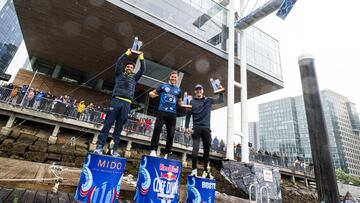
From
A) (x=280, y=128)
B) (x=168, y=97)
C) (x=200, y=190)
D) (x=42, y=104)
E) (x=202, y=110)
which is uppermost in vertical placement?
(x=280, y=128)

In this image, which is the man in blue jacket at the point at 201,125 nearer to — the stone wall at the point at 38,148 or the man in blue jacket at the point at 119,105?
the man in blue jacket at the point at 119,105

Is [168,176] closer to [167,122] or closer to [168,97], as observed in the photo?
[167,122]

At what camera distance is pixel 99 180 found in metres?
3.06

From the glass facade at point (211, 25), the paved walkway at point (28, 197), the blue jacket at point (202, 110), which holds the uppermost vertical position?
the glass facade at point (211, 25)

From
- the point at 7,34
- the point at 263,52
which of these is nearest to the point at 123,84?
the point at 263,52

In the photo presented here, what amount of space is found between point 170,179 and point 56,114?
11.7 meters

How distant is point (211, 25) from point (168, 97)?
15696 mm

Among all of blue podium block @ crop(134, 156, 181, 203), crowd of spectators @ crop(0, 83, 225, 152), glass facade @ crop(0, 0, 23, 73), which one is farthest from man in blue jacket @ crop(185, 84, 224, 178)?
glass facade @ crop(0, 0, 23, 73)

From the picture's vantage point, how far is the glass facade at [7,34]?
8225 centimetres

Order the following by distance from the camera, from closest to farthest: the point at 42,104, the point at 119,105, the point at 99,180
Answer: the point at 99,180 < the point at 119,105 < the point at 42,104

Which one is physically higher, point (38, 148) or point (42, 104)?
point (42, 104)

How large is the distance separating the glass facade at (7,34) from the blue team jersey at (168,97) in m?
103

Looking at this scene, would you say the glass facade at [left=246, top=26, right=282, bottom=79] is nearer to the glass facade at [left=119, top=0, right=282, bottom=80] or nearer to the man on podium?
the glass facade at [left=119, top=0, right=282, bottom=80]

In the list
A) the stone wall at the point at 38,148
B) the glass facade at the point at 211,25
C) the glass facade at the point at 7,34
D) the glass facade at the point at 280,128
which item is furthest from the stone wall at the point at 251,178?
the glass facade at the point at 7,34
